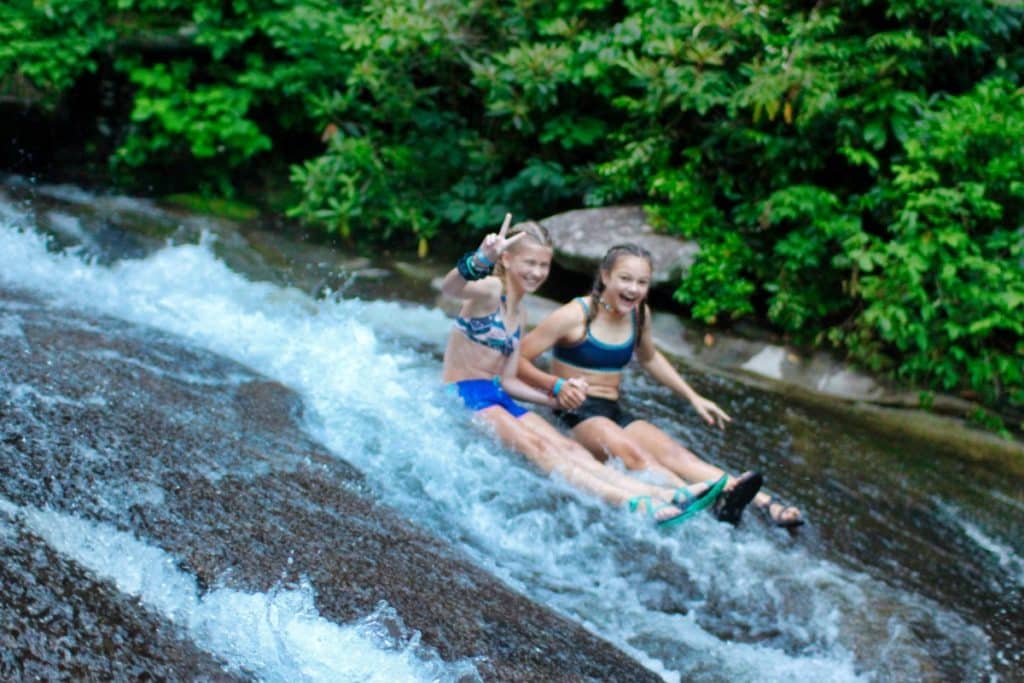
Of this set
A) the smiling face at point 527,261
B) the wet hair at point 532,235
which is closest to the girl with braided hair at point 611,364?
the smiling face at point 527,261

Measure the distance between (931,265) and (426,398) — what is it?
3.70 metres

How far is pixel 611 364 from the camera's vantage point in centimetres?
482

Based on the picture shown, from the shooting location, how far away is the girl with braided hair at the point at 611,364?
4.47 m

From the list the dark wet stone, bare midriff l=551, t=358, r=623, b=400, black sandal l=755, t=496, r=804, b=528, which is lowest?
black sandal l=755, t=496, r=804, b=528

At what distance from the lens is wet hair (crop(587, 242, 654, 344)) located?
4.62 metres

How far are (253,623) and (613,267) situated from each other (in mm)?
2796

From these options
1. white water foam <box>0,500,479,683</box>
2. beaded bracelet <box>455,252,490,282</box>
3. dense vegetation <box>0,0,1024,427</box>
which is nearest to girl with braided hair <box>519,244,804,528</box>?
beaded bracelet <box>455,252,490,282</box>

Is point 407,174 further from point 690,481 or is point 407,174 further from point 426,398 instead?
point 690,481

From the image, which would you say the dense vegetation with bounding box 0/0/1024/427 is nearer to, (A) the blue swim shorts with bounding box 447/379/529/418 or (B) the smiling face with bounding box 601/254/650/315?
(B) the smiling face with bounding box 601/254/650/315

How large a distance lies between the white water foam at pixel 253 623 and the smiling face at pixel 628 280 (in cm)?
244

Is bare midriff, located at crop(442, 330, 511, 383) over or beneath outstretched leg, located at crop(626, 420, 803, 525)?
over

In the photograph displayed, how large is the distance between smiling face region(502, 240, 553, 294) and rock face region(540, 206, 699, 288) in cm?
283

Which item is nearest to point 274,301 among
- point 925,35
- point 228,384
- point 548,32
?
point 228,384

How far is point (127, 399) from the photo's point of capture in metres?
3.57
